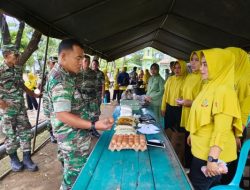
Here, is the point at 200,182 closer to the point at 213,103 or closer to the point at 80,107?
the point at 213,103

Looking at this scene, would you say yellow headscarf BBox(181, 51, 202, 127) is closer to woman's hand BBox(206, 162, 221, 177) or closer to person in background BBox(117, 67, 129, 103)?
woman's hand BBox(206, 162, 221, 177)

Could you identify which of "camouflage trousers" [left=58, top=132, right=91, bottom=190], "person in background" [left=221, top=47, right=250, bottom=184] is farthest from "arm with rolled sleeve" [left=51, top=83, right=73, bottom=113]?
"person in background" [left=221, top=47, right=250, bottom=184]

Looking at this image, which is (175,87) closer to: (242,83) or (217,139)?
(242,83)

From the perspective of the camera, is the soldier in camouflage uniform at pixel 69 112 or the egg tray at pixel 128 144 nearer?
the soldier in camouflage uniform at pixel 69 112

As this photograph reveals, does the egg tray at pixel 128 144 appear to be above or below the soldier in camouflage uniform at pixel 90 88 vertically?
below

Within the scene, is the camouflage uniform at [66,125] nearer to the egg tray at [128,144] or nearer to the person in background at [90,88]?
the egg tray at [128,144]

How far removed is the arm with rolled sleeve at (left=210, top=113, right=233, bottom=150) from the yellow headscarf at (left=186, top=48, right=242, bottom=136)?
3cm

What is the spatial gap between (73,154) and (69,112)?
0.44m

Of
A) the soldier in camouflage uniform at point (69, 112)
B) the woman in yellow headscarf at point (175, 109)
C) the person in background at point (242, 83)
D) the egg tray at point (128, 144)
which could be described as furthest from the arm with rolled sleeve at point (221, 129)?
the woman in yellow headscarf at point (175, 109)

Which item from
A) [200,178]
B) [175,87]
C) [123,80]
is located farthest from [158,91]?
[123,80]

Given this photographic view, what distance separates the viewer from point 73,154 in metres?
2.04

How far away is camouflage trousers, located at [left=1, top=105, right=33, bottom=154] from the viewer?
145 inches

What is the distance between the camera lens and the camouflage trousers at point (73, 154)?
6.63 ft

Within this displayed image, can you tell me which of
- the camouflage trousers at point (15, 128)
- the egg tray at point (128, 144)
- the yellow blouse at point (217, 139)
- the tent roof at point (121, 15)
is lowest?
the camouflage trousers at point (15, 128)
